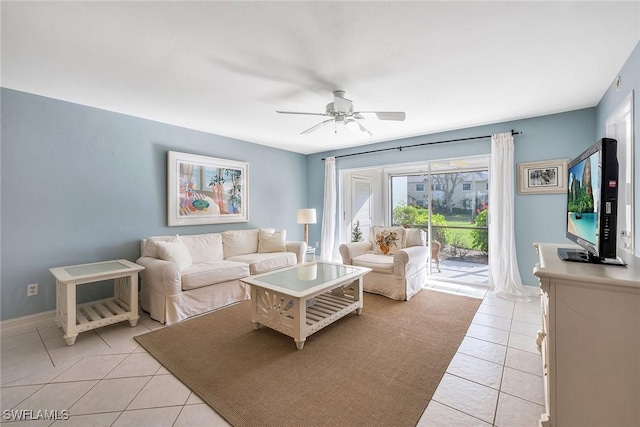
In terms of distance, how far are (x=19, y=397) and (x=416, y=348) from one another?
2748 mm

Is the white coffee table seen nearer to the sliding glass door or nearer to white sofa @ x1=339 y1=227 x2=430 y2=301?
white sofa @ x1=339 y1=227 x2=430 y2=301

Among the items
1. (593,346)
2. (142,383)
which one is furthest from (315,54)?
(142,383)

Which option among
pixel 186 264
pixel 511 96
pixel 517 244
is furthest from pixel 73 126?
pixel 517 244

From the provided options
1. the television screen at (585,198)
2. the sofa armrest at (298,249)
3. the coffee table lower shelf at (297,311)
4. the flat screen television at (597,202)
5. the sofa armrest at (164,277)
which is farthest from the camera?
the sofa armrest at (298,249)

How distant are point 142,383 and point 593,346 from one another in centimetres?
255

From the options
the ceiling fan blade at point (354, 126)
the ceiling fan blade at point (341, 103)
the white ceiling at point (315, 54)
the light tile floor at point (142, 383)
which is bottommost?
the light tile floor at point (142, 383)

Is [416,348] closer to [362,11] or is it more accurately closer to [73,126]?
[362,11]

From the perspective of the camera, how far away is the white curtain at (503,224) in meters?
3.45

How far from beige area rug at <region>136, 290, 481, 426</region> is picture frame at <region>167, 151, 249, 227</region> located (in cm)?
159

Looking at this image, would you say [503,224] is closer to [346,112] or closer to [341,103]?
[346,112]

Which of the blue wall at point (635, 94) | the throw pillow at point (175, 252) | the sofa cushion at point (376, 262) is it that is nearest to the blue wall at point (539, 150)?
the blue wall at point (635, 94)

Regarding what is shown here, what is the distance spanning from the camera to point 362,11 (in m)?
1.53

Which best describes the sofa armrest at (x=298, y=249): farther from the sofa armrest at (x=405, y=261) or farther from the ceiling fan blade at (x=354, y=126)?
the ceiling fan blade at (x=354, y=126)

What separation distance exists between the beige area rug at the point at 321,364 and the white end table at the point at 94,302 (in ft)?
1.41
